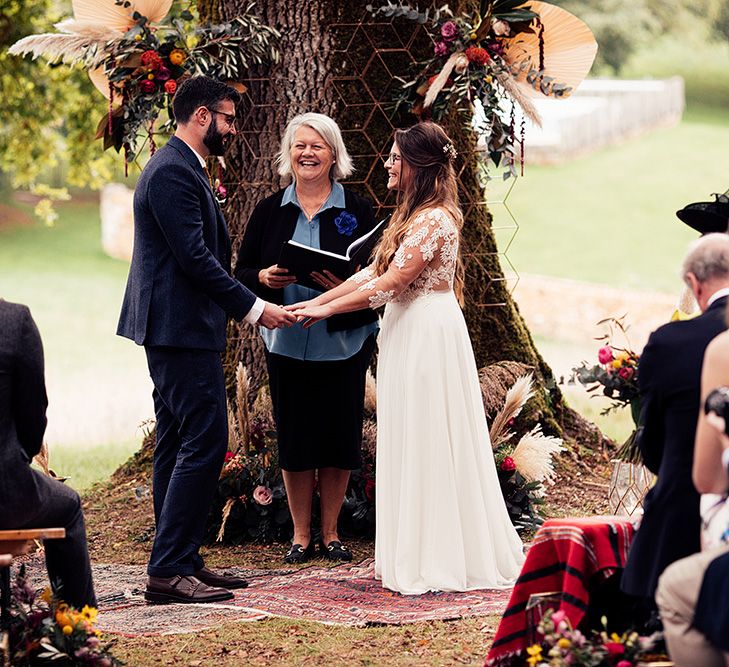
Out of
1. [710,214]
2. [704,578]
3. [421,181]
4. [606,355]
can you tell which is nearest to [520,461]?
[421,181]

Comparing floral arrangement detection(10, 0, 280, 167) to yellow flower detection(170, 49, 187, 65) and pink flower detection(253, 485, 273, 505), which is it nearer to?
yellow flower detection(170, 49, 187, 65)

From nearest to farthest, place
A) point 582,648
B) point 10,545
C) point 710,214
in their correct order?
1. point 582,648
2. point 10,545
3. point 710,214

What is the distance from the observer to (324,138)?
598cm

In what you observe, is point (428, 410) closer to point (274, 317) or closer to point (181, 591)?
point (274, 317)

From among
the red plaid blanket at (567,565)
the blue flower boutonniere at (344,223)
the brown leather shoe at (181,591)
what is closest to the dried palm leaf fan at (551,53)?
the blue flower boutonniere at (344,223)

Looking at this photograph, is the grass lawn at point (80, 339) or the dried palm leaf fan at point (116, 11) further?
the grass lawn at point (80, 339)

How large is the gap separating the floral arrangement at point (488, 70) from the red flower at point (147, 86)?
1.30 meters

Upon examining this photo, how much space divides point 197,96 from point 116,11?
1675 millimetres

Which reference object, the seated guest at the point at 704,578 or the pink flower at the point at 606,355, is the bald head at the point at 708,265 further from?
the pink flower at the point at 606,355

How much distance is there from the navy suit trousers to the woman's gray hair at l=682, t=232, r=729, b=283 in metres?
2.48

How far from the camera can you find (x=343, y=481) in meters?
6.18

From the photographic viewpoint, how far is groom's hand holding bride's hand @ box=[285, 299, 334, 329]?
573cm

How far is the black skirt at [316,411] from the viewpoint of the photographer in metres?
6.07

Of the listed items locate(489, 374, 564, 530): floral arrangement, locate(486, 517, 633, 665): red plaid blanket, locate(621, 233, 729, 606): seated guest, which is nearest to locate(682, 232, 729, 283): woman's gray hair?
locate(621, 233, 729, 606): seated guest
